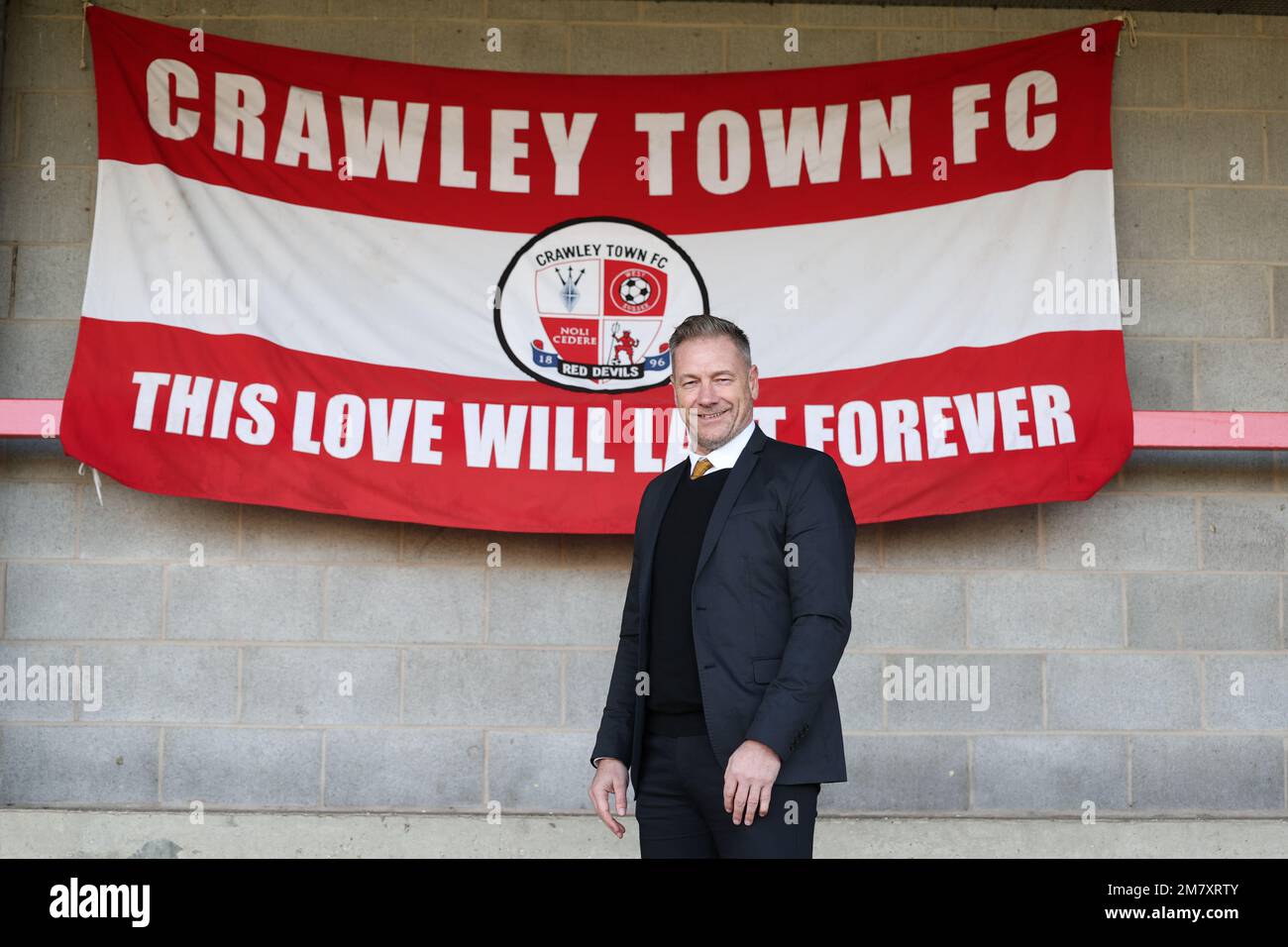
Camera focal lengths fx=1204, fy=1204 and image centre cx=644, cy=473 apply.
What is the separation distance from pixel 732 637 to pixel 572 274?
73.8 inches

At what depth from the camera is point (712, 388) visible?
2.01 meters

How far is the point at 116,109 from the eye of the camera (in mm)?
3469

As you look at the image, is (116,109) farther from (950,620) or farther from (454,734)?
(950,620)

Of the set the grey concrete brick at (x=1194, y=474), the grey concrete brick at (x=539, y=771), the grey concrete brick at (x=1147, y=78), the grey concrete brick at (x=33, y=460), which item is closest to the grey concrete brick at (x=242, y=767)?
the grey concrete brick at (x=539, y=771)

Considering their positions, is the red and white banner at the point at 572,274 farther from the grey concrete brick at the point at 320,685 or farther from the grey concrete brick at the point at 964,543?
the grey concrete brick at the point at 320,685

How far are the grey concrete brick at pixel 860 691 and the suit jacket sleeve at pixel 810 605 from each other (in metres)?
1.69

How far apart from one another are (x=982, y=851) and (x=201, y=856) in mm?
2196

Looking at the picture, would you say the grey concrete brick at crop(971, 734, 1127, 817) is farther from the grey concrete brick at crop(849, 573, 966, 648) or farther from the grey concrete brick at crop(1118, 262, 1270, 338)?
the grey concrete brick at crop(1118, 262, 1270, 338)

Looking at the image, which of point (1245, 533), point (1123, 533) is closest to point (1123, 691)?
point (1123, 533)

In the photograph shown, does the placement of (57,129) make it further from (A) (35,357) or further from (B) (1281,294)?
(B) (1281,294)

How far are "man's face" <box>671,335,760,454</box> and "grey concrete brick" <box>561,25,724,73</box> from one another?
197 centimetres

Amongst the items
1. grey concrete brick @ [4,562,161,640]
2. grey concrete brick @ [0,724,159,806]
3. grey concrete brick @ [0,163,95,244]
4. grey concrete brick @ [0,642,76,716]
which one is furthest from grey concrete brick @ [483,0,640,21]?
grey concrete brick @ [0,724,159,806]

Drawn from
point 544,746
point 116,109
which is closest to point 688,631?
point 544,746

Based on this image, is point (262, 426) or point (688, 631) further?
point (262, 426)
